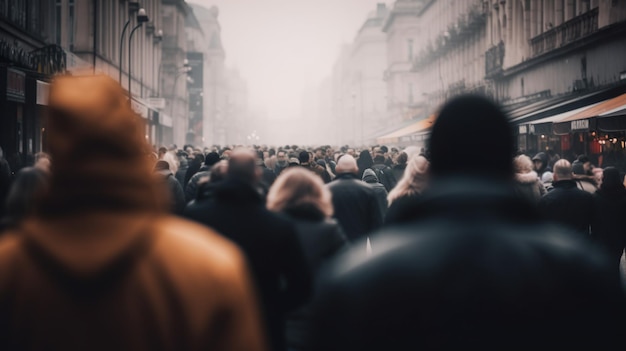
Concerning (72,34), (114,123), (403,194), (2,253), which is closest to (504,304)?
(114,123)

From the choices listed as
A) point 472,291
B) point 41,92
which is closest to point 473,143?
point 472,291

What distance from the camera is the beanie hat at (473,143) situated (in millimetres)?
2861

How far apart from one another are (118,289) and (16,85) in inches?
909

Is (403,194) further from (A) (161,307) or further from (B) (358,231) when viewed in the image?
(A) (161,307)

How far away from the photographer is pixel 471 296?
2564 mm

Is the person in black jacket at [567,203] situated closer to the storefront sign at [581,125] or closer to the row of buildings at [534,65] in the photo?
the row of buildings at [534,65]

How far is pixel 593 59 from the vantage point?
33188 mm

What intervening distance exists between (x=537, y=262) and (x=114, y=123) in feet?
4.14

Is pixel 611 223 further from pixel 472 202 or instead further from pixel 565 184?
pixel 472 202

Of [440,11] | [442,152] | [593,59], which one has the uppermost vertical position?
[440,11]

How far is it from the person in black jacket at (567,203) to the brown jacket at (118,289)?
8632 millimetres

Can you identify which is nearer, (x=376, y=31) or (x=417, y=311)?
(x=417, y=311)

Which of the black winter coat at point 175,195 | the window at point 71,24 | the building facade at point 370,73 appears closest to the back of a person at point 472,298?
the black winter coat at point 175,195

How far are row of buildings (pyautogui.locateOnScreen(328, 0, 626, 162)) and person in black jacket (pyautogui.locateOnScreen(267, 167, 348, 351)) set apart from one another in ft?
12.0
